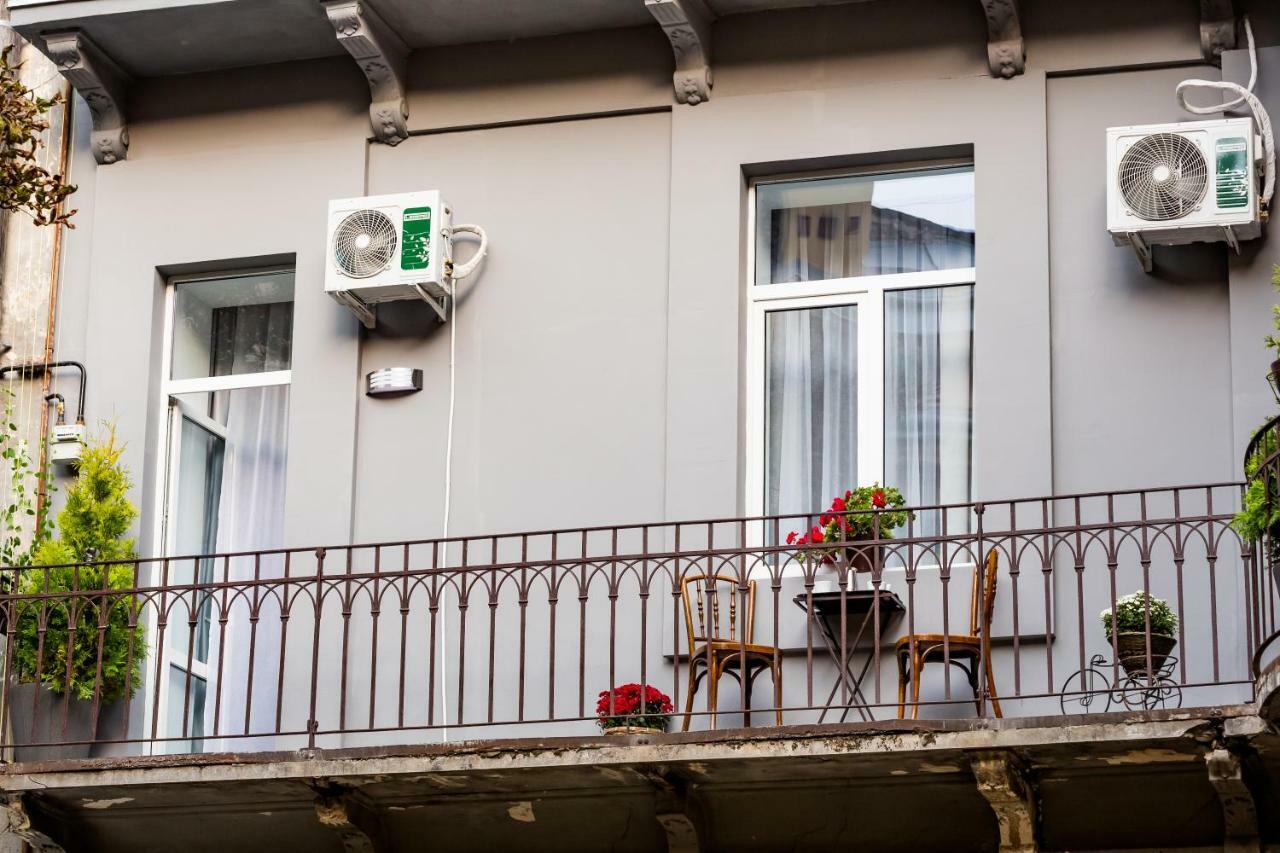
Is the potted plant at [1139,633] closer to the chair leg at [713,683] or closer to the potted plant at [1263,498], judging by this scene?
the potted plant at [1263,498]

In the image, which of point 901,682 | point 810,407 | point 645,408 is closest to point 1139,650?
point 901,682

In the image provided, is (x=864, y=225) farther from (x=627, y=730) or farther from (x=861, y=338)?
(x=627, y=730)

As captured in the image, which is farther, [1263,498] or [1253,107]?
[1253,107]

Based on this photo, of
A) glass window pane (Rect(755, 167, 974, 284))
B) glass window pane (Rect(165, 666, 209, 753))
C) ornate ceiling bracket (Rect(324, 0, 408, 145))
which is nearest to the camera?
glass window pane (Rect(755, 167, 974, 284))

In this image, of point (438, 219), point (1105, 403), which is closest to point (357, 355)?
point (438, 219)

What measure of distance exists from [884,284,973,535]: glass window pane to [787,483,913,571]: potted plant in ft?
0.99

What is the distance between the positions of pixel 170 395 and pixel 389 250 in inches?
68.4

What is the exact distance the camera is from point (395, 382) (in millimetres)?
12078

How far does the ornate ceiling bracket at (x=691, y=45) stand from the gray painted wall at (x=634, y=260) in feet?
0.34

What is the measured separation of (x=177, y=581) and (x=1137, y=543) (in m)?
5.33

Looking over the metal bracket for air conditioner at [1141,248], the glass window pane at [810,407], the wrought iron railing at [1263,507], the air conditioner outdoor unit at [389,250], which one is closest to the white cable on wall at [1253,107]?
the metal bracket for air conditioner at [1141,248]

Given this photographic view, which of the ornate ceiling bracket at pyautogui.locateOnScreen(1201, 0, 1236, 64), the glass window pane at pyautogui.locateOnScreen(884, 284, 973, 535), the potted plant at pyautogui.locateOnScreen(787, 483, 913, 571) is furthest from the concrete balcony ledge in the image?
the ornate ceiling bracket at pyautogui.locateOnScreen(1201, 0, 1236, 64)

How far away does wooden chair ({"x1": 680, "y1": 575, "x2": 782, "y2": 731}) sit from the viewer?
1033 cm

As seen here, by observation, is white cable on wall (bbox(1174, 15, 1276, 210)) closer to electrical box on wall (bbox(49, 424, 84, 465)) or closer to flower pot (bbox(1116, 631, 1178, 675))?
flower pot (bbox(1116, 631, 1178, 675))
